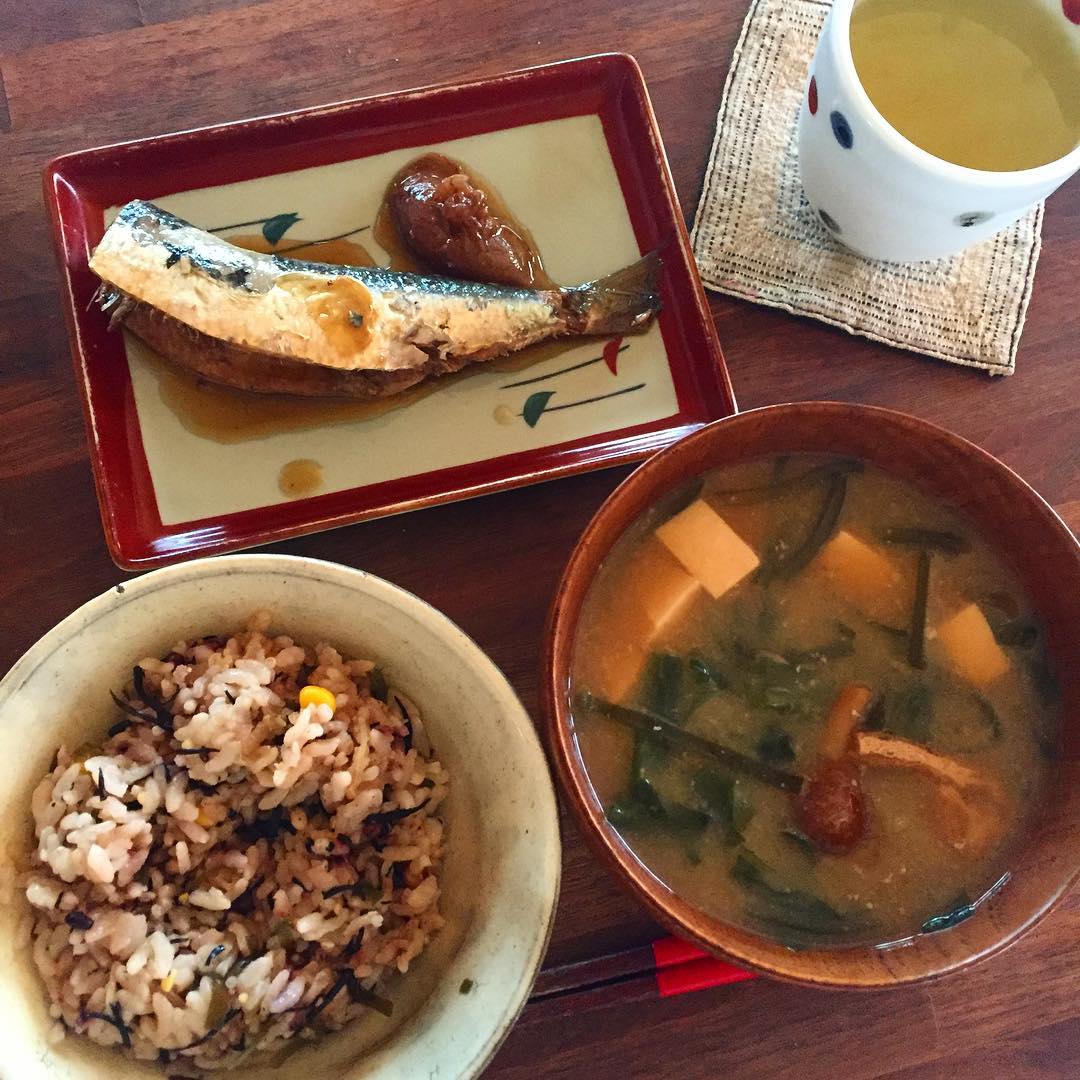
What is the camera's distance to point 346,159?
1.28m

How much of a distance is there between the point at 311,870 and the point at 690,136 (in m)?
1.12

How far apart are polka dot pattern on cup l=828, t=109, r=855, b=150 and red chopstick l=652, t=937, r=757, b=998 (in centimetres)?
95

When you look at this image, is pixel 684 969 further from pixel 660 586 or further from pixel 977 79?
pixel 977 79

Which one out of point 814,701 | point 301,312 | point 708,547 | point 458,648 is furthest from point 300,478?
point 814,701

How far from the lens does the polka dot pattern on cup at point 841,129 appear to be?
41.0 inches

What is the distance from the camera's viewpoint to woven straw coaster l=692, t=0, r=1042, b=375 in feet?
4.21

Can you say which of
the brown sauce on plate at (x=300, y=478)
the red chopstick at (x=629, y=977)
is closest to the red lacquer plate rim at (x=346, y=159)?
the brown sauce on plate at (x=300, y=478)

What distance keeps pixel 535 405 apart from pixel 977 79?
2.17ft

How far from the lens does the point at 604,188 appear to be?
1310mm

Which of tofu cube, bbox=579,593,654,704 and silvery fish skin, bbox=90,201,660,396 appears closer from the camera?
tofu cube, bbox=579,593,654,704

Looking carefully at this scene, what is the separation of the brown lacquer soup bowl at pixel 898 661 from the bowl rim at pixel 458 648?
29 millimetres

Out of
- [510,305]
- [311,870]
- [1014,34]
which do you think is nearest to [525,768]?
[311,870]

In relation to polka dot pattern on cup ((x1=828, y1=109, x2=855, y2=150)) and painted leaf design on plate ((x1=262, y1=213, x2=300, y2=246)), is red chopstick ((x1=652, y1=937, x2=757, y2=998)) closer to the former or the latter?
polka dot pattern on cup ((x1=828, y1=109, x2=855, y2=150))

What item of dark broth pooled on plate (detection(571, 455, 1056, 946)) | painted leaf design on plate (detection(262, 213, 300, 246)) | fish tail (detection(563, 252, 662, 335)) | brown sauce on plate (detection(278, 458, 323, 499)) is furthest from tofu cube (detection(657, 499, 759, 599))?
painted leaf design on plate (detection(262, 213, 300, 246))
